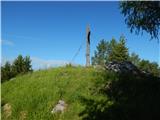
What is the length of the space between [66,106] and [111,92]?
8.05 feet

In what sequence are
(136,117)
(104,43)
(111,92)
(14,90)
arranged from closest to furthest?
(136,117)
(111,92)
(14,90)
(104,43)

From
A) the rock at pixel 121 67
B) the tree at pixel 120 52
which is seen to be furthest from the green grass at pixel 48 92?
the tree at pixel 120 52

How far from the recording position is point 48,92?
18188 millimetres

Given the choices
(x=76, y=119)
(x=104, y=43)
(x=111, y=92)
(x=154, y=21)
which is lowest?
(x=76, y=119)

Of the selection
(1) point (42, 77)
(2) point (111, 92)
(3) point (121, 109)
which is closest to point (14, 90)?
(1) point (42, 77)

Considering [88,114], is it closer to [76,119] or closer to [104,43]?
[76,119]

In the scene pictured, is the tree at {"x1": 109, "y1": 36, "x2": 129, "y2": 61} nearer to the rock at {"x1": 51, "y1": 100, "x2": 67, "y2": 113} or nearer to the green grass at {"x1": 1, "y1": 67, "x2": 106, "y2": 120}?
the green grass at {"x1": 1, "y1": 67, "x2": 106, "y2": 120}

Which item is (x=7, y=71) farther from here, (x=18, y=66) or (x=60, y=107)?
(x=60, y=107)

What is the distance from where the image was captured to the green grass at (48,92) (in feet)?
53.5

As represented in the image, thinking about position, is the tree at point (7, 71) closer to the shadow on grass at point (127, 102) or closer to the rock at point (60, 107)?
the shadow on grass at point (127, 102)

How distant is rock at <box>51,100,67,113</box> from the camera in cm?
1623

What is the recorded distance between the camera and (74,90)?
18.2 m

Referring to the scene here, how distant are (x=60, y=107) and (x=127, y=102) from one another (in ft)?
10.4

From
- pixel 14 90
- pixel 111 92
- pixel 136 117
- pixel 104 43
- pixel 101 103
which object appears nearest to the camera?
pixel 136 117
